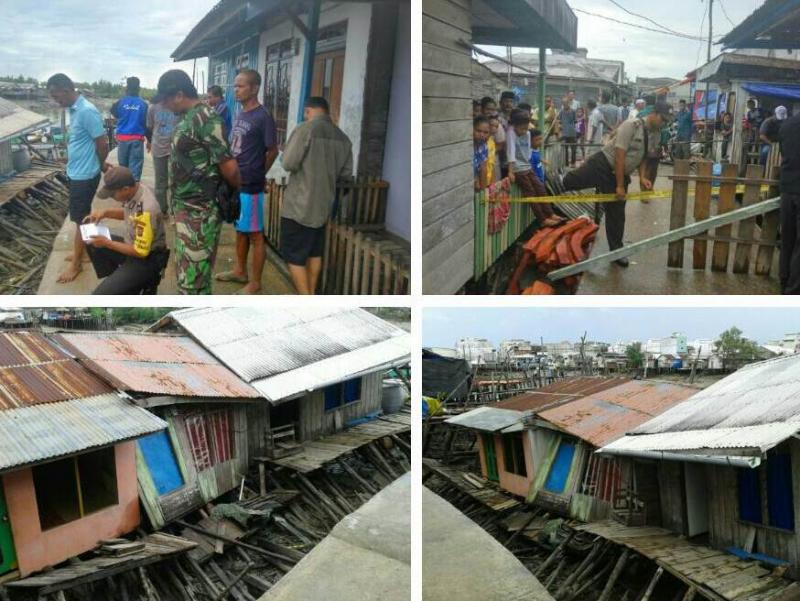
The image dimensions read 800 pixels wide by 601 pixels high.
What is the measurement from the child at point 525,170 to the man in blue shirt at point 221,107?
1182 millimetres

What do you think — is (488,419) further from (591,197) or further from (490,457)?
(591,197)

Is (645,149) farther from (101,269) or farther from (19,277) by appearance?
(19,277)

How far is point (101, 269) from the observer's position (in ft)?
9.94

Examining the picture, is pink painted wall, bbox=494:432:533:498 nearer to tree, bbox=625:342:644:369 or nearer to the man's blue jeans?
tree, bbox=625:342:644:369

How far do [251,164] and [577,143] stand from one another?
1380 mm

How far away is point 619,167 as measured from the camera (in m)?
3.11

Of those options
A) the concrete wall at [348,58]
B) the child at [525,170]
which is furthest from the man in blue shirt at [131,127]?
the child at [525,170]

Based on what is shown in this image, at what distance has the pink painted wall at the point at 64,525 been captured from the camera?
9.02 ft

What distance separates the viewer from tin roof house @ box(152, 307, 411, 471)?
10.5 feet

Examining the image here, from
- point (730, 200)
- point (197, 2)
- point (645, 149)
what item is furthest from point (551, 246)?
point (197, 2)

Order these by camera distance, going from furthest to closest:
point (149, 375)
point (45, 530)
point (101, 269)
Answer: point (149, 375) → point (101, 269) → point (45, 530)

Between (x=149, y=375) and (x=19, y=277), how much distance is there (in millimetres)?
666

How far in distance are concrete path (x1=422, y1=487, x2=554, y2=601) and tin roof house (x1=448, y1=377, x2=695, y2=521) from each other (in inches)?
12.0

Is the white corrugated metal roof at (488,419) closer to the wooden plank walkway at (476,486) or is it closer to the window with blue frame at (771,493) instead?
the wooden plank walkway at (476,486)
